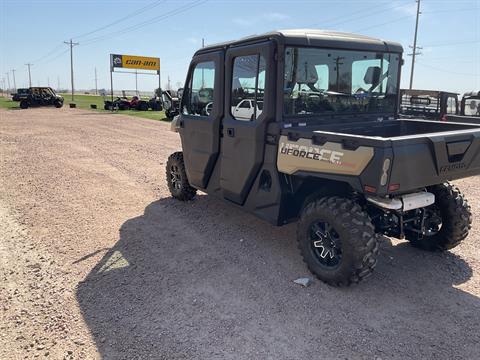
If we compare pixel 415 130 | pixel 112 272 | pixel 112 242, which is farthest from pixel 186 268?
pixel 415 130

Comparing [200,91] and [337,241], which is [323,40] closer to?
[200,91]

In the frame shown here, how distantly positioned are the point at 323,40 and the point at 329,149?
1.36 metres

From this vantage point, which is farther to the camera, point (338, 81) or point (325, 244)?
point (338, 81)

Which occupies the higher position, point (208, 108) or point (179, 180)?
point (208, 108)

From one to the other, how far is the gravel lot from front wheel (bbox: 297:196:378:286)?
0.64ft

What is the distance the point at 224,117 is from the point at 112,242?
200 cm

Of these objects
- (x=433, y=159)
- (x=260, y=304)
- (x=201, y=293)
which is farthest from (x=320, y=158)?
(x=201, y=293)

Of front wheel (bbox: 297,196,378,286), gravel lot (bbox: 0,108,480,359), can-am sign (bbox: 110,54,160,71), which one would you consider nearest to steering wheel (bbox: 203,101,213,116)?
gravel lot (bbox: 0,108,480,359)

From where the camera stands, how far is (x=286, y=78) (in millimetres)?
4117

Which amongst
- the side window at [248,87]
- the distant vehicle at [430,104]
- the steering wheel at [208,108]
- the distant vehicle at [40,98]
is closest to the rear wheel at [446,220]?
the side window at [248,87]

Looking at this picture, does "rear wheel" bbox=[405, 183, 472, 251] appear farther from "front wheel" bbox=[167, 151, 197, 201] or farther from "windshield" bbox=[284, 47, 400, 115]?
"front wheel" bbox=[167, 151, 197, 201]

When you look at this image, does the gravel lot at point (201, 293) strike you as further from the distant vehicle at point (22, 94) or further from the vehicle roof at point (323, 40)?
the distant vehicle at point (22, 94)

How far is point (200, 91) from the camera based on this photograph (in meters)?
5.41

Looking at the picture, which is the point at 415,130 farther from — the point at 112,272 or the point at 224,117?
the point at 112,272
